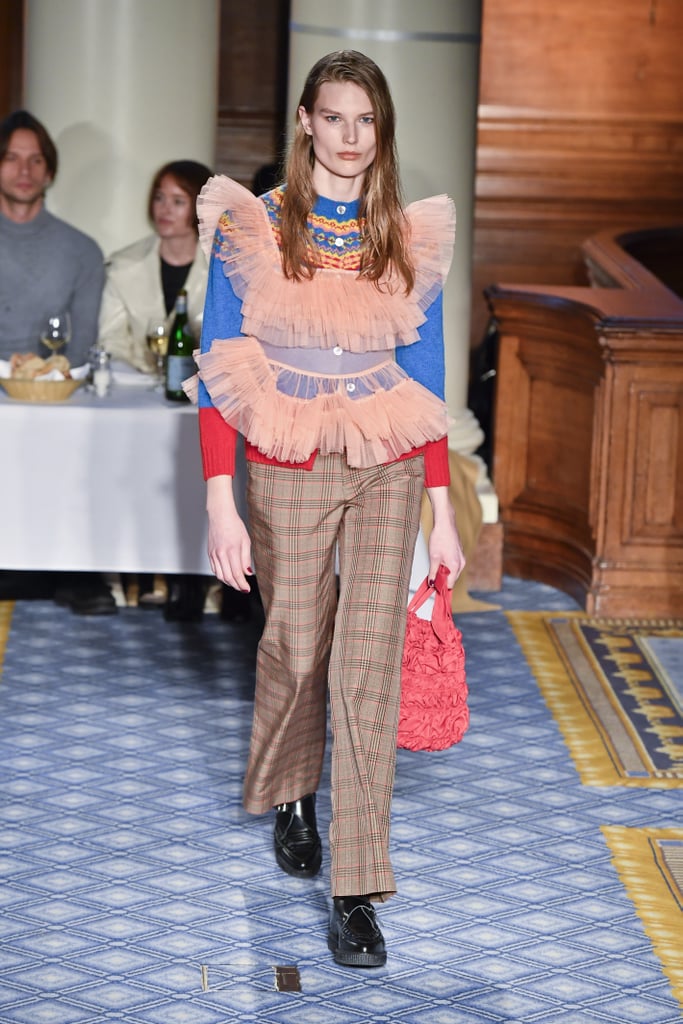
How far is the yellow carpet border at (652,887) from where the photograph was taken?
3436 mm

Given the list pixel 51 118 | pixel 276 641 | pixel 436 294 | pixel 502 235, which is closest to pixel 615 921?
pixel 276 641

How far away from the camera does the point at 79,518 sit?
5.17 meters

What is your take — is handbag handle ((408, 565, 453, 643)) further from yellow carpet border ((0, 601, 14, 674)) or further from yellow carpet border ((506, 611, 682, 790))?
yellow carpet border ((0, 601, 14, 674))

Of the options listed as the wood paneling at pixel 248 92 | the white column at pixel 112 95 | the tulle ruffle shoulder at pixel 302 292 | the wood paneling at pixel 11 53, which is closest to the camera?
the tulle ruffle shoulder at pixel 302 292

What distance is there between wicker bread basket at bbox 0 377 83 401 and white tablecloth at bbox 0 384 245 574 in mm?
37

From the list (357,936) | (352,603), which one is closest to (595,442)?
(352,603)

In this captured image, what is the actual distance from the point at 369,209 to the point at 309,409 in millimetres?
390

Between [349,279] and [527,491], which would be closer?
[349,279]

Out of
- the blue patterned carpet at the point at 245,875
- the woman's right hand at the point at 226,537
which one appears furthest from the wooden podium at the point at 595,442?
the woman's right hand at the point at 226,537

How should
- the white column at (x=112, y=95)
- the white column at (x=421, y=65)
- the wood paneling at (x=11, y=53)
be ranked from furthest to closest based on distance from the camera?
the wood paneling at (x=11, y=53) < the white column at (x=112, y=95) < the white column at (x=421, y=65)

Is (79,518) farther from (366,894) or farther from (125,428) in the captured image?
(366,894)

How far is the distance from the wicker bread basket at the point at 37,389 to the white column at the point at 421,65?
5.54 feet

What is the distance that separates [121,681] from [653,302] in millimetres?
2462

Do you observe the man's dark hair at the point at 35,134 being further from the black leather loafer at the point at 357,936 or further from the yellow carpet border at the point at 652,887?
the black leather loafer at the point at 357,936
